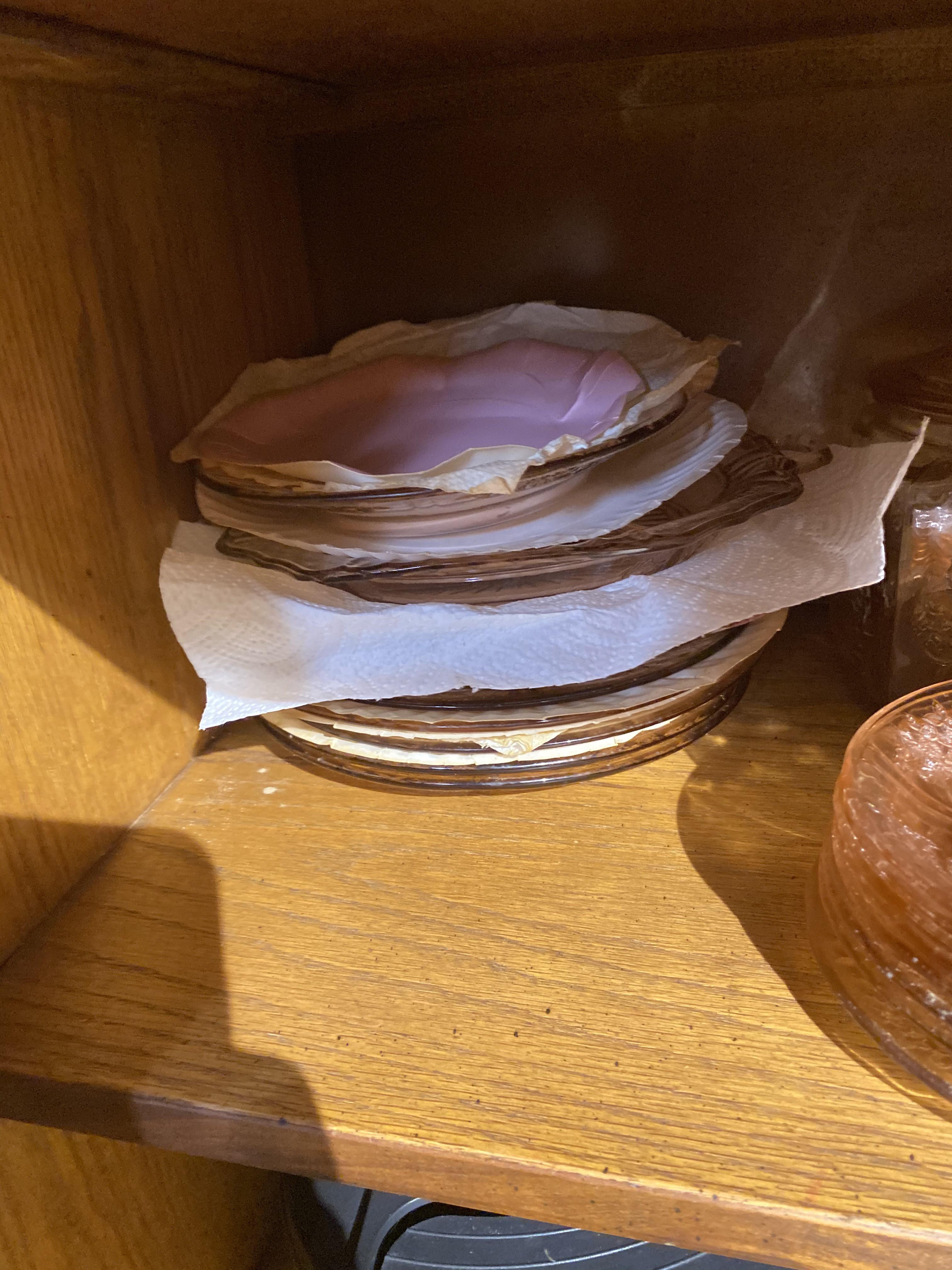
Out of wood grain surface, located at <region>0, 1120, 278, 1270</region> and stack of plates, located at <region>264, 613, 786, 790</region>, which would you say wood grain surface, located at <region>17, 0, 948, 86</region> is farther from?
wood grain surface, located at <region>0, 1120, 278, 1270</region>

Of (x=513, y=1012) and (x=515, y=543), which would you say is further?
(x=515, y=543)

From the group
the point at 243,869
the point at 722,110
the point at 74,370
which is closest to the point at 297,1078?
the point at 243,869

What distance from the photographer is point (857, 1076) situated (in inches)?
12.4

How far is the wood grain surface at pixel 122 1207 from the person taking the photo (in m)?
0.41

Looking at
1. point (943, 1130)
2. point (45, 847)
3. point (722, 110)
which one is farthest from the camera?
point (722, 110)

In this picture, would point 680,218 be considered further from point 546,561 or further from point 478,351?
point 546,561

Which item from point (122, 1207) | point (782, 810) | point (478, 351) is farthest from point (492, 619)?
point (122, 1207)

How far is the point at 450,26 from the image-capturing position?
Result: 18.0 inches

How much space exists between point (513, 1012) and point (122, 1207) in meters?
0.30

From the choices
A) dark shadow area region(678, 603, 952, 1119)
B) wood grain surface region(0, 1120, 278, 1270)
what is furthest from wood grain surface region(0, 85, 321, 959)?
dark shadow area region(678, 603, 952, 1119)

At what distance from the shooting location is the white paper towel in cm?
42

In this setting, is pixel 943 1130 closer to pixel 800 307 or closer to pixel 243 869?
pixel 243 869

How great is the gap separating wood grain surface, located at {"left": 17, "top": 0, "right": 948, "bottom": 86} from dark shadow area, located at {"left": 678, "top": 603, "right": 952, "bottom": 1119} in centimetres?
35

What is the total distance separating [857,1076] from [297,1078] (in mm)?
196
